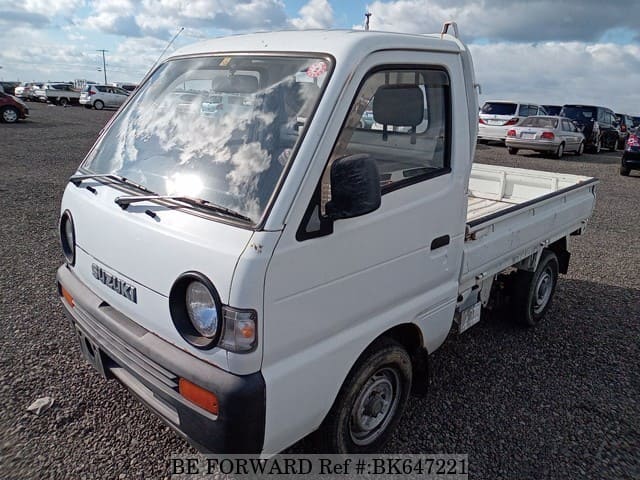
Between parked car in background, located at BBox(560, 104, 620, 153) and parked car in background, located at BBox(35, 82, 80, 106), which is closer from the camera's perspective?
parked car in background, located at BBox(560, 104, 620, 153)

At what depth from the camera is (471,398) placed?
3.46 metres

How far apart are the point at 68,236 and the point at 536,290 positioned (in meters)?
3.82

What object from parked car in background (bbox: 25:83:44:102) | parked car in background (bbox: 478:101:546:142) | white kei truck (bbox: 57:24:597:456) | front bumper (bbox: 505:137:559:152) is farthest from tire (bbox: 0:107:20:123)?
white kei truck (bbox: 57:24:597:456)

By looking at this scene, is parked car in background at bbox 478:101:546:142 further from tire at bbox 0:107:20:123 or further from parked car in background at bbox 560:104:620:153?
tire at bbox 0:107:20:123

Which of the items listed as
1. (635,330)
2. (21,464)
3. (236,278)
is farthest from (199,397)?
(635,330)

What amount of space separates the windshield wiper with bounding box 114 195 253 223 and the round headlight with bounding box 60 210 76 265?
25.1 inches

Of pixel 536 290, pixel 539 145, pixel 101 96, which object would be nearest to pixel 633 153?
pixel 539 145

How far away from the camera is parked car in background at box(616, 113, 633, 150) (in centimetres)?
2442

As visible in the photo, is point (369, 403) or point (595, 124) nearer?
point (369, 403)

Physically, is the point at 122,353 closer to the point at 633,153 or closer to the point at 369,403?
the point at 369,403

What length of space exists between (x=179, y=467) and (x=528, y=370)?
2691 millimetres

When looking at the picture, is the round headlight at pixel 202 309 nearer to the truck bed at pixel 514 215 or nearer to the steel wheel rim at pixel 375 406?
the steel wheel rim at pixel 375 406

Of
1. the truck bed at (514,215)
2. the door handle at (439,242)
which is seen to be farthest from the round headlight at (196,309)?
the truck bed at (514,215)

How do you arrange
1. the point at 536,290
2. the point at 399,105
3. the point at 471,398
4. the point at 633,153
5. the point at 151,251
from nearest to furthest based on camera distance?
the point at 151,251 → the point at 399,105 → the point at 471,398 → the point at 536,290 → the point at 633,153
